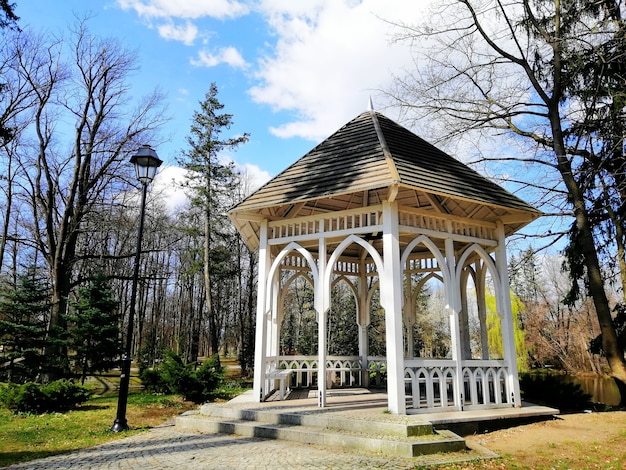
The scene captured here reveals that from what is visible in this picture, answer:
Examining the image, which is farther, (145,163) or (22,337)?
(22,337)

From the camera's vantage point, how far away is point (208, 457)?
5.06 m

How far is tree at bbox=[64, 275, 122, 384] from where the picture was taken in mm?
12188

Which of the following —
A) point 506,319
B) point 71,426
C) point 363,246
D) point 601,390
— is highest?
point 363,246

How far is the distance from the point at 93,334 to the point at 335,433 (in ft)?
31.4

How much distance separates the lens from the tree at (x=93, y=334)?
12188 mm

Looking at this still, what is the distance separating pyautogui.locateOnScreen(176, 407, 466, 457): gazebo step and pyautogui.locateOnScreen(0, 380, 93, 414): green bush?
3431 mm

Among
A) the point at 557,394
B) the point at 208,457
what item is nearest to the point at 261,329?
the point at 208,457

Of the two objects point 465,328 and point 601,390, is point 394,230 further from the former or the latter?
point 601,390

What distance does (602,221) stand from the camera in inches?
426

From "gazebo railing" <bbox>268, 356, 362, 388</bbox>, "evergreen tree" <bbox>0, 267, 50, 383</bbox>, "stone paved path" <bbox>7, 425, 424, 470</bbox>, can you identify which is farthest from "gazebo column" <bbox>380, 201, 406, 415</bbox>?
"evergreen tree" <bbox>0, 267, 50, 383</bbox>

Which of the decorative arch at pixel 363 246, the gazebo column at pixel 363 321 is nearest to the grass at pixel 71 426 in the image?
the decorative arch at pixel 363 246

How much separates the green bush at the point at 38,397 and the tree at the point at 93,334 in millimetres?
3160

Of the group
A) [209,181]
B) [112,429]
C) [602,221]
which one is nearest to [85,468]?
[112,429]

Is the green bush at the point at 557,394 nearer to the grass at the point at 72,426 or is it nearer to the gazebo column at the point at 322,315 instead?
the gazebo column at the point at 322,315
